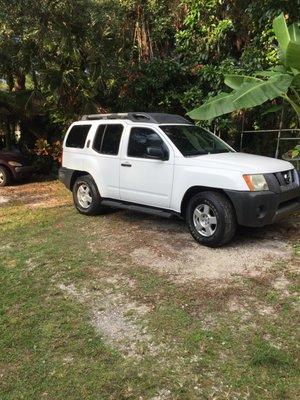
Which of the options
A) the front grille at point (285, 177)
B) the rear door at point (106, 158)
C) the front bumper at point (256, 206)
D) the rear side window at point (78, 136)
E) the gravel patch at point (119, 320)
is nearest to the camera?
the gravel patch at point (119, 320)

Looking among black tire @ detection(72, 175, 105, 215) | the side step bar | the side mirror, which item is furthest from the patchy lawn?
the side mirror

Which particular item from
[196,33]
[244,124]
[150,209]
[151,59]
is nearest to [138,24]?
[151,59]

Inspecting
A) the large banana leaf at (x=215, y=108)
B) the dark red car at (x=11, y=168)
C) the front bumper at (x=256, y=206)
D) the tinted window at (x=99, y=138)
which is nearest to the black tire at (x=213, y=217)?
the front bumper at (x=256, y=206)

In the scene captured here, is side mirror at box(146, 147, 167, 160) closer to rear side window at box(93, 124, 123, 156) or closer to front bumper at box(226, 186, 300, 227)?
rear side window at box(93, 124, 123, 156)

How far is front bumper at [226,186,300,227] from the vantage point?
18.8 ft

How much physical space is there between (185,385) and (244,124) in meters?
9.57

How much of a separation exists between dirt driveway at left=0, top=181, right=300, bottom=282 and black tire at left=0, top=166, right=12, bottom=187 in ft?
18.5

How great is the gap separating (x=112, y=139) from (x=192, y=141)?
61.2 inches

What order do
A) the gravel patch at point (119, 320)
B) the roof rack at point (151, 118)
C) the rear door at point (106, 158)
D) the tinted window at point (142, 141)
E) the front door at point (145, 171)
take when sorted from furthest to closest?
1. the rear door at point (106, 158)
2. the roof rack at point (151, 118)
3. the tinted window at point (142, 141)
4. the front door at point (145, 171)
5. the gravel patch at point (119, 320)

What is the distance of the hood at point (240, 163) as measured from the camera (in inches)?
233

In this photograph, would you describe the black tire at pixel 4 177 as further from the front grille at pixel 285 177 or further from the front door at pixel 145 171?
the front grille at pixel 285 177

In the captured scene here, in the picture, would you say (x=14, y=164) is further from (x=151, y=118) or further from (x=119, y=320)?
(x=119, y=320)

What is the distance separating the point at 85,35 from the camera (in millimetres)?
11062

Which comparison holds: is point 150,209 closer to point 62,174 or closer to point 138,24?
point 62,174
